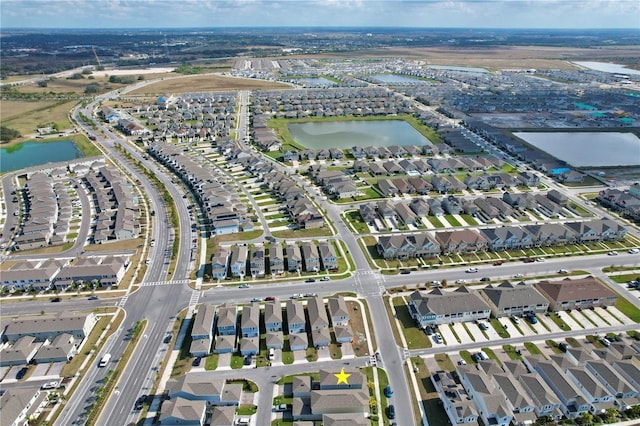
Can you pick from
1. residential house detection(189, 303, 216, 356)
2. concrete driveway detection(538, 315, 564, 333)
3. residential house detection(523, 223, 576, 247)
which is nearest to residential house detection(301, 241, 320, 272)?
residential house detection(189, 303, 216, 356)

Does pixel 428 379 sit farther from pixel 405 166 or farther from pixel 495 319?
pixel 405 166

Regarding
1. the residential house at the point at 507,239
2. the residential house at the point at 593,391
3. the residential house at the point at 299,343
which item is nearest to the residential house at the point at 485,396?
the residential house at the point at 593,391

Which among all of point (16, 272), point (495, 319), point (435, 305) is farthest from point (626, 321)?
point (16, 272)

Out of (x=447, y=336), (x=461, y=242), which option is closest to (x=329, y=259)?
(x=447, y=336)

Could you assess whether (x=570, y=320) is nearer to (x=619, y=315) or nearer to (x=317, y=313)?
(x=619, y=315)

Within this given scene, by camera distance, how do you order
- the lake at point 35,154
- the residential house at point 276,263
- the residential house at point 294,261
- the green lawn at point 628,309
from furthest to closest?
the lake at point 35,154, the residential house at point 294,261, the residential house at point 276,263, the green lawn at point 628,309

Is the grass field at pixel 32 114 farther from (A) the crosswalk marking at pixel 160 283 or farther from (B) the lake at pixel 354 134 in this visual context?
(A) the crosswalk marking at pixel 160 283
